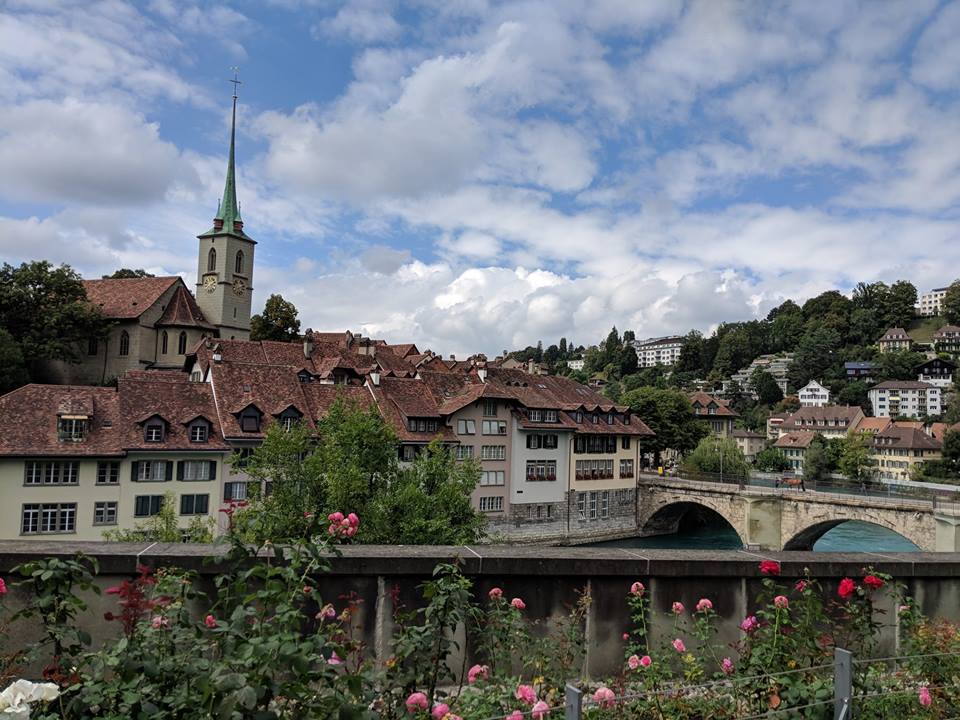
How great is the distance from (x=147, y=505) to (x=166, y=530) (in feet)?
26.4

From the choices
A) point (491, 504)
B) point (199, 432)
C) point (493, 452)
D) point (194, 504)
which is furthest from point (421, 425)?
point (194, 504)

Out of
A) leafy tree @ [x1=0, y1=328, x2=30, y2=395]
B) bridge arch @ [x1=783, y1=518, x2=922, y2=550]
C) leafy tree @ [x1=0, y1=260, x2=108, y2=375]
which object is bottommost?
bridge arch @ [x1=783, y1=518, x2=922, y2=550]

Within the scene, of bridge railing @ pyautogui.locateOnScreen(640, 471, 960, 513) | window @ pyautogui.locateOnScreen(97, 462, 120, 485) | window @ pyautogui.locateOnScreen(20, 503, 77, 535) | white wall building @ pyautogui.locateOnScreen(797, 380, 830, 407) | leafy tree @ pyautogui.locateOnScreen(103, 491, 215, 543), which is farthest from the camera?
white wall building @ pyautogui.locateOnScreen(797, 380, 830, 407)

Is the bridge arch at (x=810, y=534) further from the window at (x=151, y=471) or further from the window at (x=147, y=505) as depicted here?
the window at (x=147, y=505)

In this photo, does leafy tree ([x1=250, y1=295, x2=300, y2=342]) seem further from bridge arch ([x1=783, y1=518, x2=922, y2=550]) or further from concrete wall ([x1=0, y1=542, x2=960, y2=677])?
concrete wall ([x1=0, y1=542, x2=960, y2=677])

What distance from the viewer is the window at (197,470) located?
34.5 m

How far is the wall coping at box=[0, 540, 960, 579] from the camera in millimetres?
4438

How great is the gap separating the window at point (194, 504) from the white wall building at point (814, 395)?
129 meters

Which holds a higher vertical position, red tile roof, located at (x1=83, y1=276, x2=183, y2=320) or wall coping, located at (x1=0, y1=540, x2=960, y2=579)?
red tile roof, located at (x1=83, y1=276, x2=183, y2=320)

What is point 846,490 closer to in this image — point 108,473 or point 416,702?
point 108,473

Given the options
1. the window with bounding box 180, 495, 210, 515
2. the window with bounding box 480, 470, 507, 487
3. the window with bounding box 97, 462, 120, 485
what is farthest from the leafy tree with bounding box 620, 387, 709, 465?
the window with bounding box 97, 462, 120, 485

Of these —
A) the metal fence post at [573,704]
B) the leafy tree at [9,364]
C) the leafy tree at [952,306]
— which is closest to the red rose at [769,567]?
the metal fence post at [573,704]

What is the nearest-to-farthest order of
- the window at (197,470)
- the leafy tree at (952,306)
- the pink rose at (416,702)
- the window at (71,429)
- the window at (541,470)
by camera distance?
the pink rose at (416,702) < the window at (71,429) < the window at (197,470) < the window at (541,470) < the leafy tree at (952,306)

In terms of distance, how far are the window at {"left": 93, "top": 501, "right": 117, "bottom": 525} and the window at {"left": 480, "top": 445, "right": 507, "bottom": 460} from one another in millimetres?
20672
